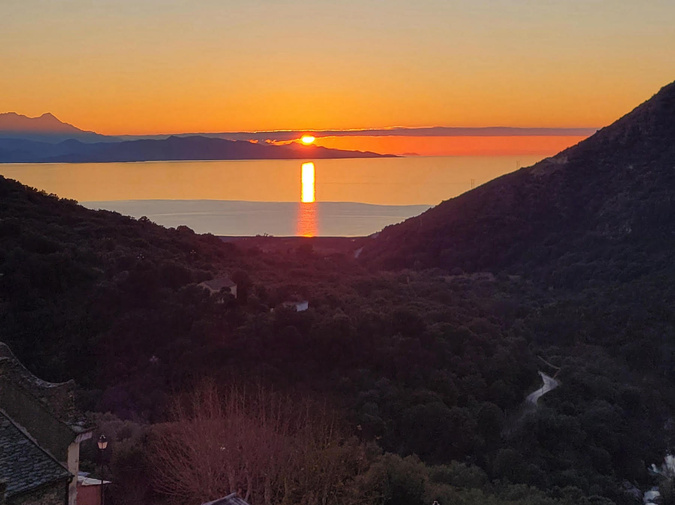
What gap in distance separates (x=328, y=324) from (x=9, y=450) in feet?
42.1

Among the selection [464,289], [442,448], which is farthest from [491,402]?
[464,289]

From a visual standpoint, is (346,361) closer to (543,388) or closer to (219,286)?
(219,286)

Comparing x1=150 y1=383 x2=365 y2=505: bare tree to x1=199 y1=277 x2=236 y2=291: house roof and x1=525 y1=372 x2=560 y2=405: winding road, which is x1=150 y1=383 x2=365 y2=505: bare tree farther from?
x1=525 y1=372 x2=560 y2=405: winding road

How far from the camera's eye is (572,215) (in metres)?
45.7

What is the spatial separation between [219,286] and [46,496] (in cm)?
1488

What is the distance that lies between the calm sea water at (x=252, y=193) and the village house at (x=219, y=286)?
3747 centimetres

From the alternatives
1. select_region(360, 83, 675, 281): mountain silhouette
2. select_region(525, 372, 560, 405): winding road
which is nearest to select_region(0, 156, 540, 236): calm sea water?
select_region(360, 83, 675, 281): mountain silhouette

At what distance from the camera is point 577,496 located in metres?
16.0

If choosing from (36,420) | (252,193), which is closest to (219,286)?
(36,420)

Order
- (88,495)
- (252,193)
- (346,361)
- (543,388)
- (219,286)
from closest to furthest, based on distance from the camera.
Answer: (88,495)
(346,361)
(219,286)
(543,388)
(252,193)

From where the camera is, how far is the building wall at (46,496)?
675 centimetres

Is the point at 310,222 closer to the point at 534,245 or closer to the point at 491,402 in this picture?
the point at 534,245

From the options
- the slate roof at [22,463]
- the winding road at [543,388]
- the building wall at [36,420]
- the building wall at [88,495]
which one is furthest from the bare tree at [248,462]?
the winding road at [543,388]

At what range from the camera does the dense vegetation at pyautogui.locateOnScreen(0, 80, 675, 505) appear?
13.0 meters
